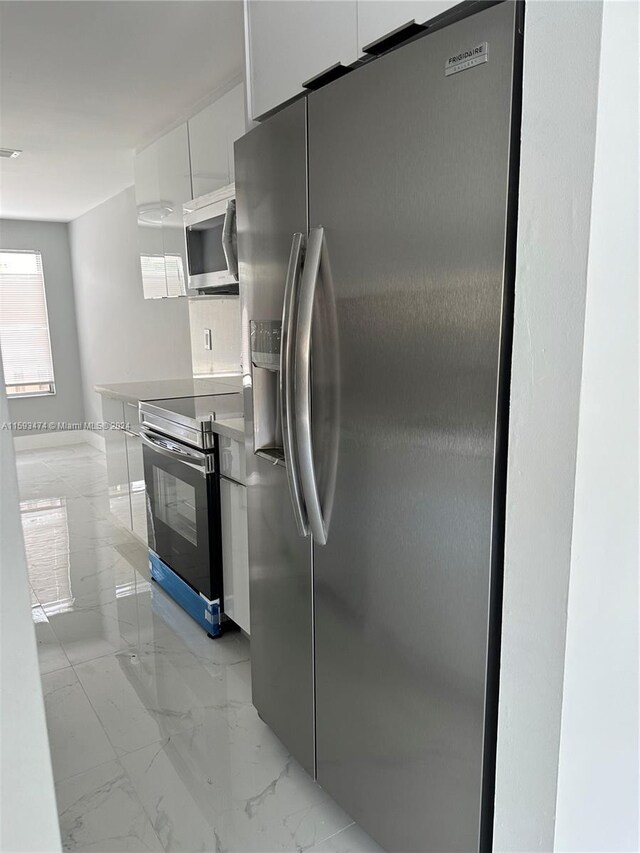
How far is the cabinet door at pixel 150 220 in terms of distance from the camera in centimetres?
367

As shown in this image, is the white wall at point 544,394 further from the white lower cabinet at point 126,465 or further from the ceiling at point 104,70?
the white lower cabinet at point 126,465

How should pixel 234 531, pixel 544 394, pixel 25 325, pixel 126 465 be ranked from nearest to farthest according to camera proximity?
pixel 544 394
pixel 234 531
pixel 126 465
pixel 25 325

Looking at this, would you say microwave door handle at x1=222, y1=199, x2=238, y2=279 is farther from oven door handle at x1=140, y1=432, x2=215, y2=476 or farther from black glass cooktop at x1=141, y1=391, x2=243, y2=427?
oven door handle at x1=140, y1=432, x2=215, y2=476

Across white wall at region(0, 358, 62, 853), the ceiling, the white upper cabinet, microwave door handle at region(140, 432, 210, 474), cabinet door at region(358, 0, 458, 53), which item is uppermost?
the ceiling

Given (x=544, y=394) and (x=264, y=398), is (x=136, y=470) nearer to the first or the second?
(x=264, y=398)

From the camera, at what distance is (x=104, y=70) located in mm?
2684

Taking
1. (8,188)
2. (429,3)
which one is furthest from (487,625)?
(8,188)

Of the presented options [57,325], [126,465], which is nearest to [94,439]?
[57,325]

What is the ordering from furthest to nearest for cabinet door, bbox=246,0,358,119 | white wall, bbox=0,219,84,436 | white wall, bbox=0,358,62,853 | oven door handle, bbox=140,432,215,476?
white wall, bbox=0,219,84,436 < oven door handle, bbox=140,432,215,476 < cabinet door, bbox=246,0,358,119 < white wall, bbox=0,358,62,853

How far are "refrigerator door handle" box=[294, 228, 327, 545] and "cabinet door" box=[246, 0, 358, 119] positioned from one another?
406mm

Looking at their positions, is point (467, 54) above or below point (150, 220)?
below

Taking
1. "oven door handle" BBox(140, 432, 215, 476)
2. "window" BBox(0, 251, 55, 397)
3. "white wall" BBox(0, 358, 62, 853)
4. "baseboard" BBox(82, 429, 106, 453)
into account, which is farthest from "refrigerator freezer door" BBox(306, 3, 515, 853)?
"window" BBox(0, 251, 55, 397)

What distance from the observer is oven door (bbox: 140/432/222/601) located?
2.61 m

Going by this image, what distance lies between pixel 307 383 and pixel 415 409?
311 mm
